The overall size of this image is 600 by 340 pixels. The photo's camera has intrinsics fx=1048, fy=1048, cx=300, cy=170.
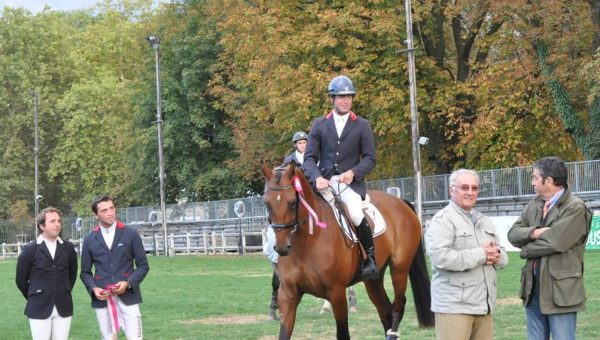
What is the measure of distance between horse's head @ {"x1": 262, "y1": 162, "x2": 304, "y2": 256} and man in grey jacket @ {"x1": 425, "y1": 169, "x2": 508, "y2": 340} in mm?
2897

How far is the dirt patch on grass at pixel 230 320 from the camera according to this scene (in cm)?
1640

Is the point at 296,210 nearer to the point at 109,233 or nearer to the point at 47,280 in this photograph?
the point at 109,233

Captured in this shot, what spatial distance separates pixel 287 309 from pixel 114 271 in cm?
175

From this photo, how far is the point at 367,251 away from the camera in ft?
38.2

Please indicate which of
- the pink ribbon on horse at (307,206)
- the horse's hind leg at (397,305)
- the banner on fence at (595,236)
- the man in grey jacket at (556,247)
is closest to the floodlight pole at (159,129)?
the banner on fence at (595,236)

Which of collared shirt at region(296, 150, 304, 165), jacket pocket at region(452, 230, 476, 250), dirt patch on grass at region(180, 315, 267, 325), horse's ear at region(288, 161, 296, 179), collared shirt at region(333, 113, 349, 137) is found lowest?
dirt patch on grass at region(180, 315, 267, 325)

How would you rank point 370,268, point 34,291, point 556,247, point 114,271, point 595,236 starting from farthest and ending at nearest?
point 595,236
point 370,268
point 114,271
point 34,291
point 556,247

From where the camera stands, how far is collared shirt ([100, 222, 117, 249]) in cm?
1027

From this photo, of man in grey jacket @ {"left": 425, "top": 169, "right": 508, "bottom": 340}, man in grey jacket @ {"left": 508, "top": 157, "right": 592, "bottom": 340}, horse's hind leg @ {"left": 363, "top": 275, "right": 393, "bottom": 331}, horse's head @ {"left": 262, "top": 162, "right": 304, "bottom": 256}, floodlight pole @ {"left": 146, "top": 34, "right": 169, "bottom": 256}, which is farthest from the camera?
floodlight pole @ {"left": 146, "top": 34, "right": 169, "bottom": 256}

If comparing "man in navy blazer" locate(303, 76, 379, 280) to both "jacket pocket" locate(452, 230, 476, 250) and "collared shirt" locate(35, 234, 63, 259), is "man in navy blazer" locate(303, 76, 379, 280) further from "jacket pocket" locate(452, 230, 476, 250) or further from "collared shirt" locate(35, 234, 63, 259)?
"jacket pocket" locate(452, 230, 476, 250)

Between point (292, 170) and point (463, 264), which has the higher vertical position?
point (292, 170)

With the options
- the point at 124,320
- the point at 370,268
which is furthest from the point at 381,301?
the point at 124,320

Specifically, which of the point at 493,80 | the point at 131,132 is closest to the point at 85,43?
the point at 131,132

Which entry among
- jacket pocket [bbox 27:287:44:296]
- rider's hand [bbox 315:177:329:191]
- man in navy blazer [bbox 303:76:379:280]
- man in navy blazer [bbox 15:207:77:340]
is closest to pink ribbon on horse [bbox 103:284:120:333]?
man in navy blazer [bbox 15:207:77:340]
